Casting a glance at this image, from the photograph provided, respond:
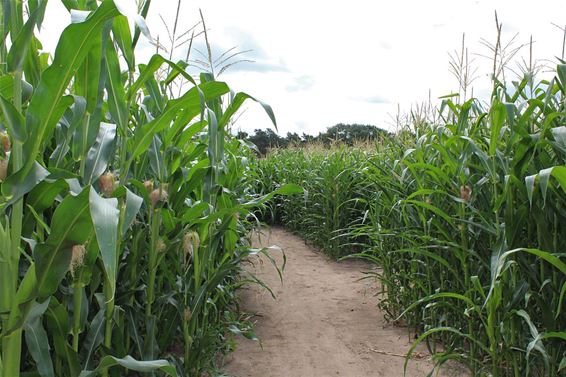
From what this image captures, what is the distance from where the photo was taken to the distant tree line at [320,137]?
26.3 feet

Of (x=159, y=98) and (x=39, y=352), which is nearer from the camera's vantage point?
(x=39, y=352)

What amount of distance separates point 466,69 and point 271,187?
608 cm

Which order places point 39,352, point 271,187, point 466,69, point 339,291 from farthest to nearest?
1. point 271,187
2. point 339,291
3. point 466,69
4. point 39,352

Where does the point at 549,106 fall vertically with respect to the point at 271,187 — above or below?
above

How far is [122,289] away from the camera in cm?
187

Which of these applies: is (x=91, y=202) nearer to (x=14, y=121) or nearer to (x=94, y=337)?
(x=14, y=121)

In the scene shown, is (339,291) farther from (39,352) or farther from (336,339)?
(39,352)

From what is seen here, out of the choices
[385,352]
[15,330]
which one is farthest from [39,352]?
[385,352]

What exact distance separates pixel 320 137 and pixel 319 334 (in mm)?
10321

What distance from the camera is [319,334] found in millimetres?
3242

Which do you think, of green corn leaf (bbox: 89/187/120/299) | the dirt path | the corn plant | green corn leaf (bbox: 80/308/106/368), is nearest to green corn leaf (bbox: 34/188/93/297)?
green corn leaf (bbox: 89/187/120/299)

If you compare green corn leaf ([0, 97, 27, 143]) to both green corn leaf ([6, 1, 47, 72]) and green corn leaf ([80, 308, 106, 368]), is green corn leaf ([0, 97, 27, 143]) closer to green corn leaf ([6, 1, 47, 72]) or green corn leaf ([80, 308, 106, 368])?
green corn leaf ([6, 1, 47, 72])

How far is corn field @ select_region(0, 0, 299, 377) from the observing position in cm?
109

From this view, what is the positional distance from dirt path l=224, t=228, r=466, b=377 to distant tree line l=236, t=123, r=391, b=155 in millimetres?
1394
